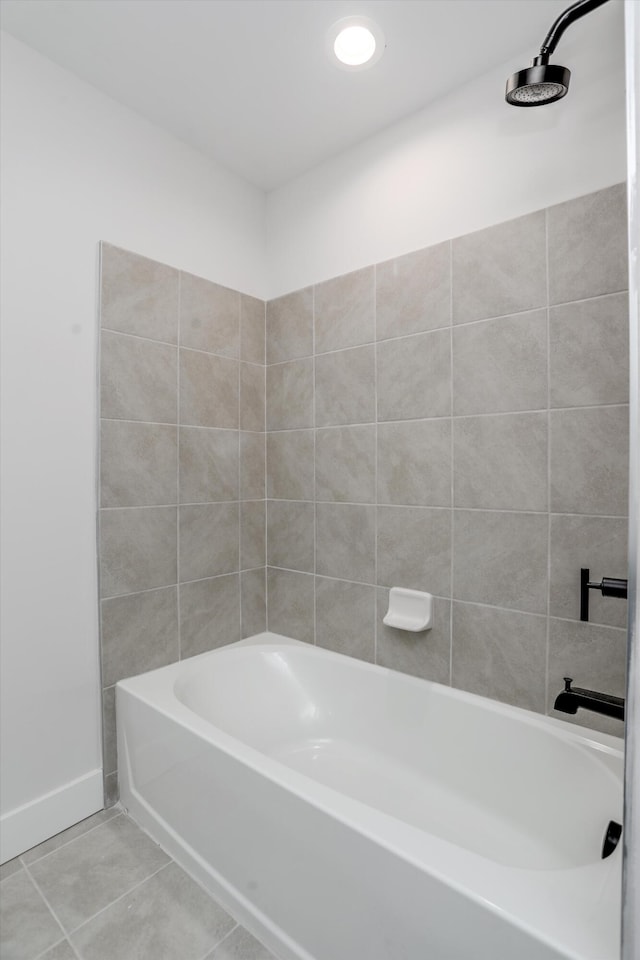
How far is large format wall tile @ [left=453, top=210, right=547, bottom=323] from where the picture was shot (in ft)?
5.42

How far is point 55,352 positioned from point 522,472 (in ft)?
5.41

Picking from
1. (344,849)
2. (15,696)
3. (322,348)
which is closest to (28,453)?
(15,696)

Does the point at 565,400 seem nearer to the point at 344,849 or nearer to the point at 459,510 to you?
the point at 459,510

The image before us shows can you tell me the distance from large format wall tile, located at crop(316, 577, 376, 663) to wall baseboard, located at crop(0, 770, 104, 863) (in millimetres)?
1027

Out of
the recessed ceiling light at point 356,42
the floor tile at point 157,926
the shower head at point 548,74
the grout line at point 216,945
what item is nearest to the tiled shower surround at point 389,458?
the shower head at point 548,74

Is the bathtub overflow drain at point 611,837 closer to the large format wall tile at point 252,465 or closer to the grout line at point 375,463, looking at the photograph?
the grout line at point 375,463

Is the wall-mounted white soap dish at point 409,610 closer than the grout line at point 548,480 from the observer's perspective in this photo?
No

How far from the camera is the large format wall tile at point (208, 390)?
7.06 feet

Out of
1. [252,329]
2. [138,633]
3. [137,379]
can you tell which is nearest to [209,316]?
[252,329]

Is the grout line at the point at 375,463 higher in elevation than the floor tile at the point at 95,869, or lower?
higher

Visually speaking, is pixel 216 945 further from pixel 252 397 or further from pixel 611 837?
pixel 252 397

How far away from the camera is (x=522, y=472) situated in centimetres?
169

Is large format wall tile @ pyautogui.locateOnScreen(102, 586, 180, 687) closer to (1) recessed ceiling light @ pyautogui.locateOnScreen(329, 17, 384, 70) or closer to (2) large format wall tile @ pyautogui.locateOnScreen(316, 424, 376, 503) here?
(2) large format wall tile @ pyautogui.locateOnScreen(316, 424, 376, 503)

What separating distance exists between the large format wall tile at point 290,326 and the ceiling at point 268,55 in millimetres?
641
